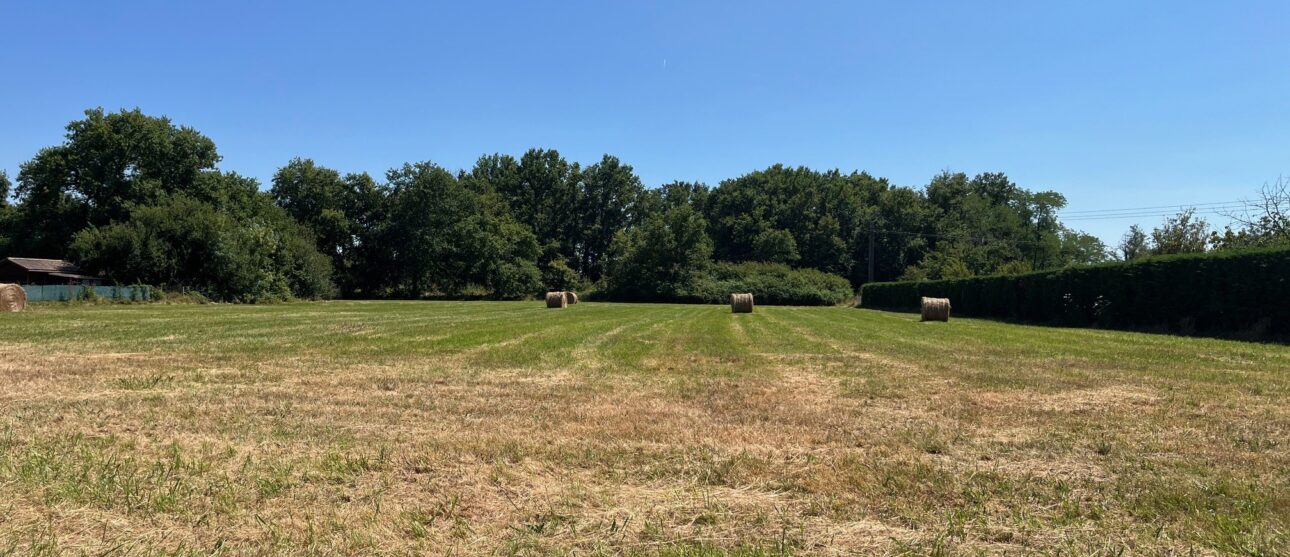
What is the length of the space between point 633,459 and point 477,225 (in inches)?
2797

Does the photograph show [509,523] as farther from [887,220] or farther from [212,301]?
[887,220]

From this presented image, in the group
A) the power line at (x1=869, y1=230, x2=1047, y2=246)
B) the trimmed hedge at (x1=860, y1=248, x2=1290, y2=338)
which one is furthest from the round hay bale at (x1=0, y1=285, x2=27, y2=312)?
the power line at (x1=869, y1=230, x2=1047, y2=246)

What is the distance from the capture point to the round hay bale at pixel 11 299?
24.4m

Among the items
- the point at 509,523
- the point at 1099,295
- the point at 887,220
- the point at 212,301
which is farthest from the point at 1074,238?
the point at 509,523

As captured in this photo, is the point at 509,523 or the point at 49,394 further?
the point at 49,394

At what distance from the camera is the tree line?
4381 centimetres

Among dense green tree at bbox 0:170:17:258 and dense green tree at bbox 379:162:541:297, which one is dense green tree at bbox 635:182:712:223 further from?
dense green tree at bbox 0:170:17:258

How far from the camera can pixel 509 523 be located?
3496 millimetres

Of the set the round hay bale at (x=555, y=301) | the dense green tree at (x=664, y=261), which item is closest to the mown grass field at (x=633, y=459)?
the round hay bale at (x=555, y=301)

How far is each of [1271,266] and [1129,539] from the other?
62.0ft

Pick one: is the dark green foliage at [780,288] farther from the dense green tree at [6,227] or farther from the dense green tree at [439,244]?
the dense green tree at [6,227]

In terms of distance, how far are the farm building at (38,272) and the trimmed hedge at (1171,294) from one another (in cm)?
A: 5374

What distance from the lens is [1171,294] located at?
63.6 ft

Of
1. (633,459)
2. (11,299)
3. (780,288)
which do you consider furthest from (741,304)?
(780,288)
